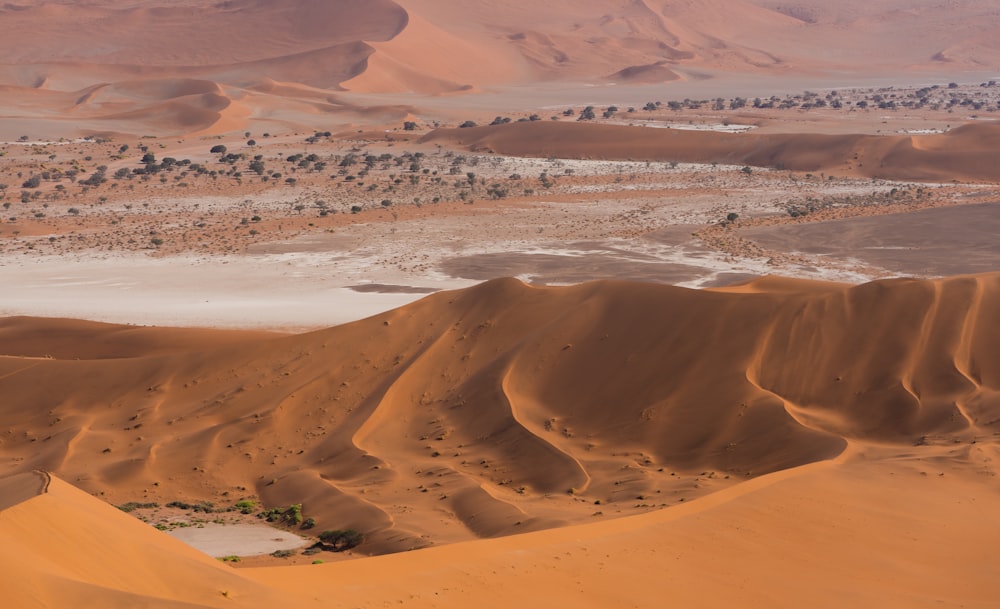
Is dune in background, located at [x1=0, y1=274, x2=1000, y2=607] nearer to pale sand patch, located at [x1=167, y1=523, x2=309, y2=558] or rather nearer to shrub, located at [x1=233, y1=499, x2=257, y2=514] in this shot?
shrub, located at [x1=233, y1=499, x2=257, y2=514]

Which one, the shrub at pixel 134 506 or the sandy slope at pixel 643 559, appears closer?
the sandy slope at pixel 643 559

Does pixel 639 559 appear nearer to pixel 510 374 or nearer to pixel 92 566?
pixel 92 566

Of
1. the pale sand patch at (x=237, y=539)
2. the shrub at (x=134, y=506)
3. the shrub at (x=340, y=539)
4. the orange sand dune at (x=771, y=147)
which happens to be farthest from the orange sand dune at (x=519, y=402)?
the orange sand dune at (x=771, y=147)

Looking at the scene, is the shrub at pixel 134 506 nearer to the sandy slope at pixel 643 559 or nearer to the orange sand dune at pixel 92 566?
the sandy slope at pixel 643 559

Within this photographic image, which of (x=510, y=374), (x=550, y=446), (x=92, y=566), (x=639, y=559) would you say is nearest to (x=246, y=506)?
(x=550, y=446)

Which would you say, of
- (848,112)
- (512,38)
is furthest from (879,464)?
(512,38)

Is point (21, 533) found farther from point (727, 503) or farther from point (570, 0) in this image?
point (570, 0)

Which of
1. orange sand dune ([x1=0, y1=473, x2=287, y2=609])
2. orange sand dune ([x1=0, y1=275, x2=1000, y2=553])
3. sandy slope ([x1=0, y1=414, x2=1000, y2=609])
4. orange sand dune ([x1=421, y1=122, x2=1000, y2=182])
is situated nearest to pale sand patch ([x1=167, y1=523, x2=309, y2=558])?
orange sand dune ([x1=0, y1=275, x2=1000, y2=553])
